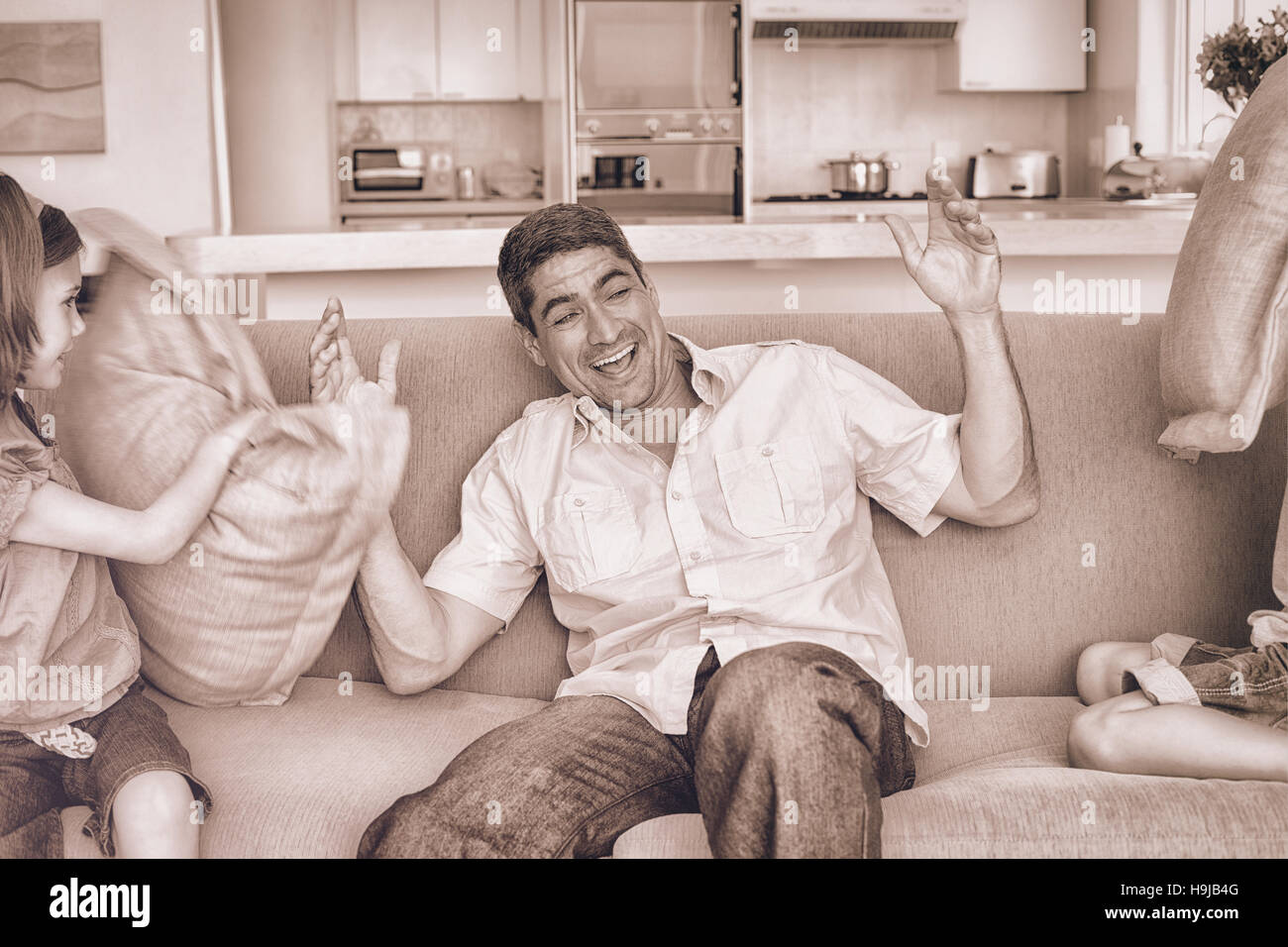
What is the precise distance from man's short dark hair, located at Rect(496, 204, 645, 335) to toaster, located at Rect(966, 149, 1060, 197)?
163 inches

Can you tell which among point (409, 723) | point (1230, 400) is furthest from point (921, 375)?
point (409, 723)

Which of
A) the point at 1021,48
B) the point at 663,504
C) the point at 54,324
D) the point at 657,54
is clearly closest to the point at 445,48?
the point at 657,54

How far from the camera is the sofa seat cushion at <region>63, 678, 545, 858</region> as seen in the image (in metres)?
1.30

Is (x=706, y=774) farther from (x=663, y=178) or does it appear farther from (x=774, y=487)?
(x=663, y=178)

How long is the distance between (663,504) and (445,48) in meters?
4.57

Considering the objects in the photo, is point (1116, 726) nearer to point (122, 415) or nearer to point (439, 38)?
point (122, 415)

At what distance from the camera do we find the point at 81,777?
128 centimetres

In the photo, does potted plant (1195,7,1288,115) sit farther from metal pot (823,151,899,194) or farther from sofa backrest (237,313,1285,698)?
metal pot (823,151,899,194)

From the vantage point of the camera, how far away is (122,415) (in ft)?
4.11

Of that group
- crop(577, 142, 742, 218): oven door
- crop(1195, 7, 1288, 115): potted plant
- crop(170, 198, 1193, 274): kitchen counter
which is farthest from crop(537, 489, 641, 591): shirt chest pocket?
crop(577, 142, 742, 218): oven door

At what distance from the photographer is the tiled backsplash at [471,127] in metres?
5.79

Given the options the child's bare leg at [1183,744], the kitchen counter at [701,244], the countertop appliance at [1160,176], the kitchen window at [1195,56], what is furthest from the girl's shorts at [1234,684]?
the kitchen window at [1195,56]

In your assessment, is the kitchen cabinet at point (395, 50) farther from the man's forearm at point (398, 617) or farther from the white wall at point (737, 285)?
the man's forearm at point (398, 617)
